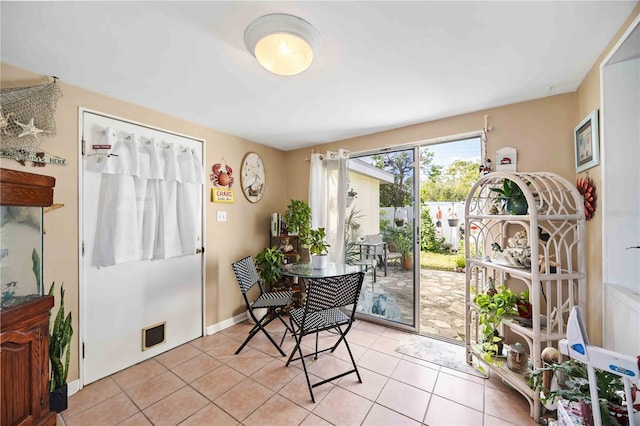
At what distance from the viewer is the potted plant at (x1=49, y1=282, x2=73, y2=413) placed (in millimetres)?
1681

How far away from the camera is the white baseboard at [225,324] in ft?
9.32

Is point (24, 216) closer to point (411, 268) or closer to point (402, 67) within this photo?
point (402, 67)

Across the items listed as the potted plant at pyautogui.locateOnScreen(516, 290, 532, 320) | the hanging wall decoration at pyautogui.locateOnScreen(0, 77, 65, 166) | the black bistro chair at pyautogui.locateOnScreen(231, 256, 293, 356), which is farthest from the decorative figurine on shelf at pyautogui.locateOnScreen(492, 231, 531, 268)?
the hanging wall decoration at pyautogui.locateOnScreen(0, 77, 65, 166)

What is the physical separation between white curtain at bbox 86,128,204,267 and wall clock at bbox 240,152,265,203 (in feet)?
1.96

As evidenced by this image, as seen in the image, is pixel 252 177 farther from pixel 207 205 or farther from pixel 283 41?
pixel 283 41

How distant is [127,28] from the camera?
1332mm

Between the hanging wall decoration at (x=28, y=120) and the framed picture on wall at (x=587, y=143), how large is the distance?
3.70 meters

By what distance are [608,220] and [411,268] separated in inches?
63.8

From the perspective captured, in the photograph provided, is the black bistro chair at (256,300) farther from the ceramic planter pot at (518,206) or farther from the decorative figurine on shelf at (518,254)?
the ceramic planter pot at (518,206)

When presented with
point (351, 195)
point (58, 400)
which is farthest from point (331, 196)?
point (58, 400)

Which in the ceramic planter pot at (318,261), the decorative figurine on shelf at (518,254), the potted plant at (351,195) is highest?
the potted plant at (351,195)

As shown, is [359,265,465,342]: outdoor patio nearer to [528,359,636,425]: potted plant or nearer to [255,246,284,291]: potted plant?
[255,246,284,291]: potted plant

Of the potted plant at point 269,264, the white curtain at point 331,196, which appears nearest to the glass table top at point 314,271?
the potted plant at point 269,264

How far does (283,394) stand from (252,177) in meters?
2.45
